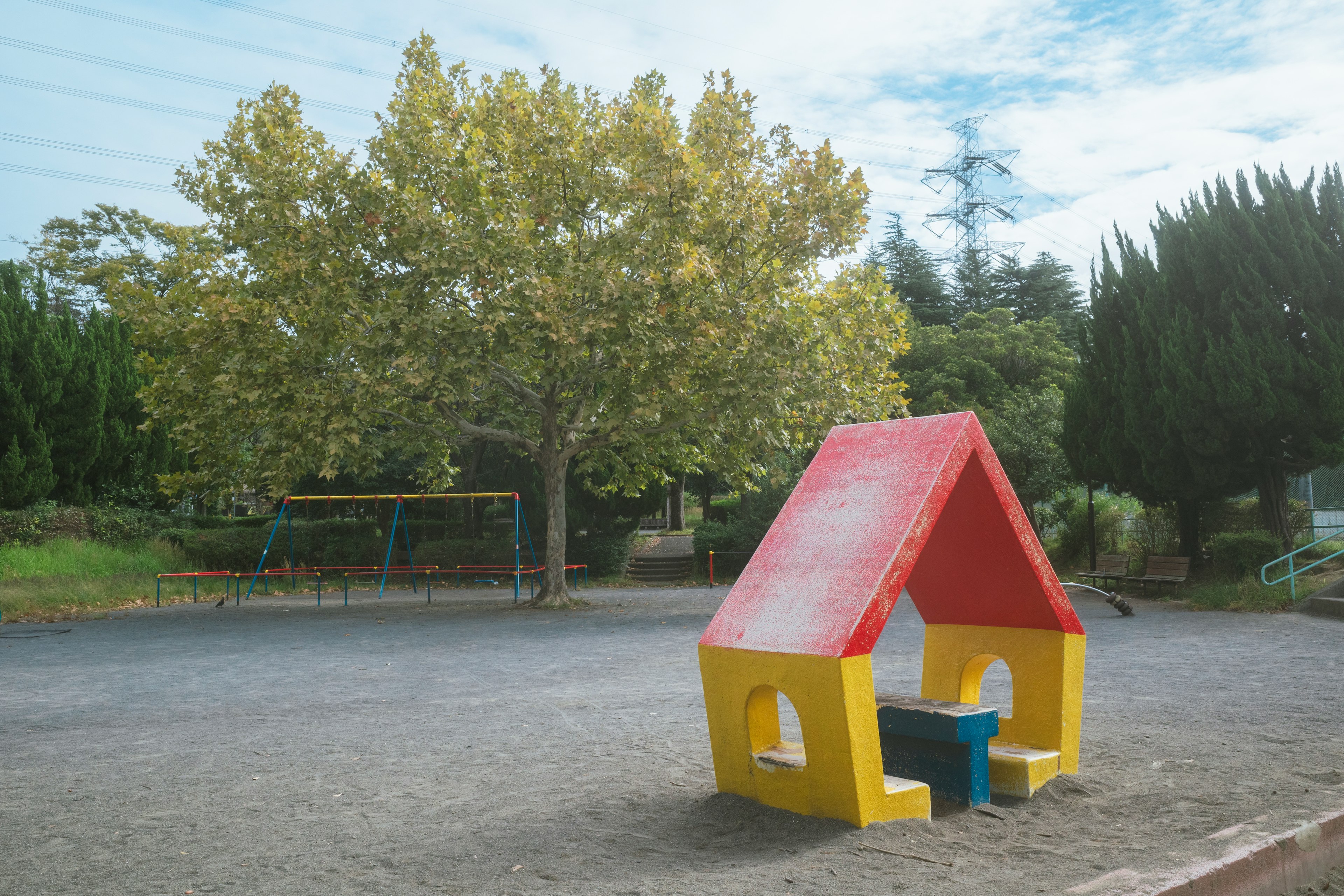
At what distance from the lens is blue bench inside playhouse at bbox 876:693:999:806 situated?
4.95 metres

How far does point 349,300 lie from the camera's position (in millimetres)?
15781

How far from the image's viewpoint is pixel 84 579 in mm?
21406

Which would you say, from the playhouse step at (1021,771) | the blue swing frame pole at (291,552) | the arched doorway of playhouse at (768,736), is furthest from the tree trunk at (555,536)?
the playhouse step at (1021,771)

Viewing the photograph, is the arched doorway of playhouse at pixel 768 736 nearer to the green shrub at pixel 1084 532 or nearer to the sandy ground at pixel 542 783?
the sandy ground at pixel 542 783

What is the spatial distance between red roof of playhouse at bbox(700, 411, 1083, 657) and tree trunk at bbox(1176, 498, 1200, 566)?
639 inches

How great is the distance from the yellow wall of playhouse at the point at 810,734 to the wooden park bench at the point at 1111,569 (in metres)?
15.8

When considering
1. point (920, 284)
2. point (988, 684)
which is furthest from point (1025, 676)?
point (920, 284)

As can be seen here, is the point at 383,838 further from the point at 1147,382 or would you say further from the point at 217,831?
the point at 1147,382

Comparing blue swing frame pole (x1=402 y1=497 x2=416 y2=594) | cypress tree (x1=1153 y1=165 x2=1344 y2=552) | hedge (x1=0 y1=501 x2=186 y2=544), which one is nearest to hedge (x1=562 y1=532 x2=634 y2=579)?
blue swing frame pole (x1=402 y1=497 x2=416 y2=594)

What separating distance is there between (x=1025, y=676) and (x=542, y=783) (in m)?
2.94

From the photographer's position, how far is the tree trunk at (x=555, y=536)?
18.8 meters

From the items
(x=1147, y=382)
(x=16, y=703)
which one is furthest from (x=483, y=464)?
(x=16, y=703)

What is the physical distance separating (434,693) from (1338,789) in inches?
285

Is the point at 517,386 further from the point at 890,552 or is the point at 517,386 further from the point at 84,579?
the point at 890,552
